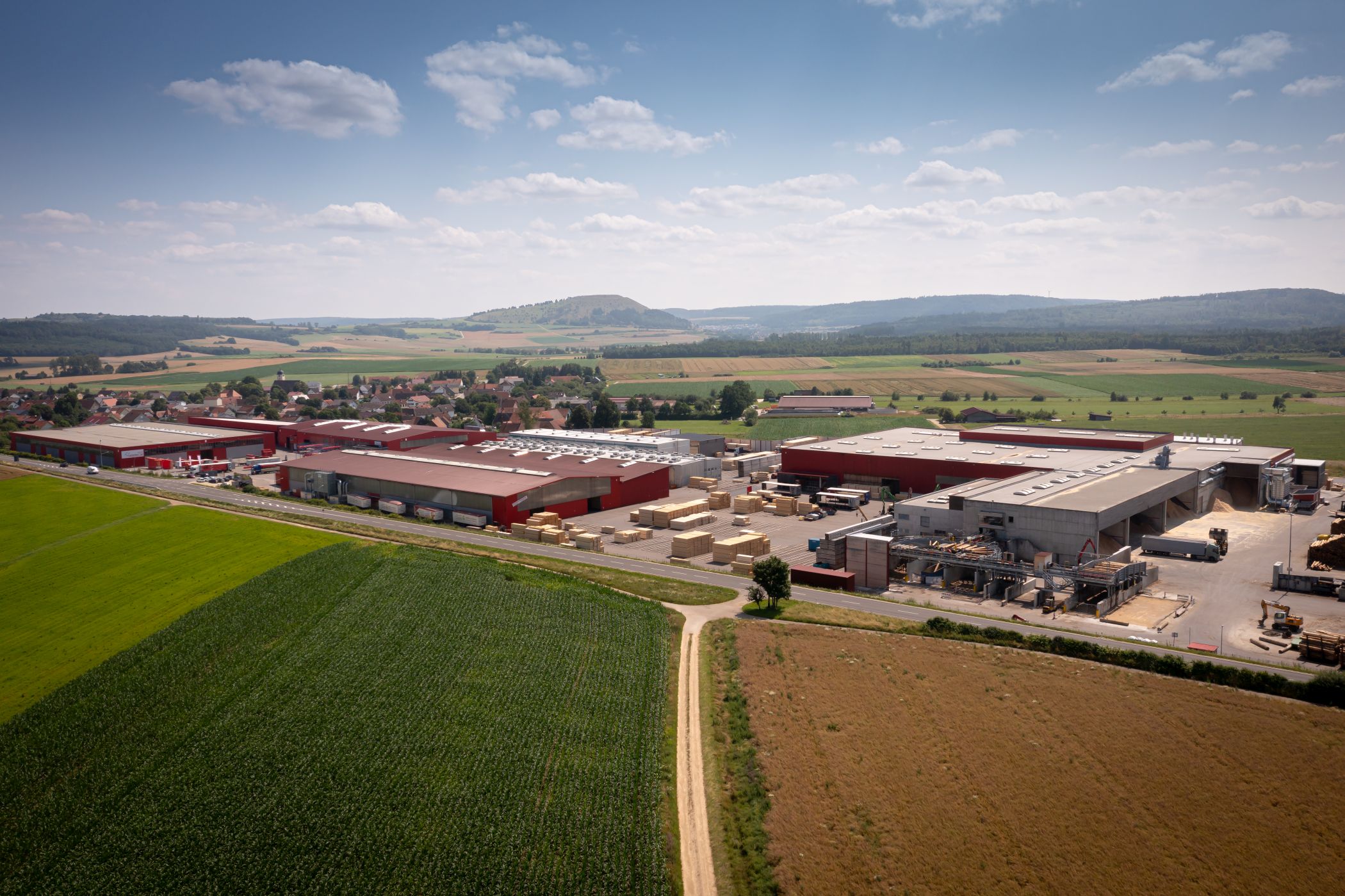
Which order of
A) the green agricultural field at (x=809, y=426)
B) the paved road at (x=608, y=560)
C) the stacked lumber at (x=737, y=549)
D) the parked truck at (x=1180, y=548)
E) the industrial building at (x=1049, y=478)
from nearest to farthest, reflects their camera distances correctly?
the paved road at (x=608, y=560)
the industrial building at (x=1049, y=478)
the parked truck at (x=1180, y=548)
the stacked lumber at (x=737, y=549)
the green agricultural field at (x=809, y=426)

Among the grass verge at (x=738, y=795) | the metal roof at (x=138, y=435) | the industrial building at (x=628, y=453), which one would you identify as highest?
the metal roof at (x=138, y=435)

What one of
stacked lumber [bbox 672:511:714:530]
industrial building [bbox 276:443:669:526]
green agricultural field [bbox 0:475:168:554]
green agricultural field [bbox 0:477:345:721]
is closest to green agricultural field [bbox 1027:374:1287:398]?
industrial building [bbox 276:443:669:526]

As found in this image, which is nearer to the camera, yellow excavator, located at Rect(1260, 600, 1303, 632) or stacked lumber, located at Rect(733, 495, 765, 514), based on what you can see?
yellow excavator, located at Rect(1260, 600, 1303, 632)

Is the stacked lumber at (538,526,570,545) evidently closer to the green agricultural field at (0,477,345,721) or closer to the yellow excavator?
the green agricultural field at (0,477,345,721)

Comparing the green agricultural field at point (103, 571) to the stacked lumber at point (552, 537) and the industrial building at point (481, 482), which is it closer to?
the industrial building at point (481, 482)

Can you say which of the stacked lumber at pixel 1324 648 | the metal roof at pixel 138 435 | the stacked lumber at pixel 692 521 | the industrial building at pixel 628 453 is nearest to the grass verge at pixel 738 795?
the stacked lumber at pixel 1324 648

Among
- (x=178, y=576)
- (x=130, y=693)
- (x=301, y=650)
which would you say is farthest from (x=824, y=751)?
(x=178, y=576)
